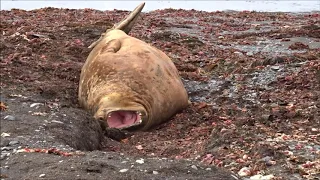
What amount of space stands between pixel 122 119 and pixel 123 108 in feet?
0.80

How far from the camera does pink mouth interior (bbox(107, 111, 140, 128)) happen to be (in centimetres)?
658

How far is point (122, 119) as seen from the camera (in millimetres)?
6699

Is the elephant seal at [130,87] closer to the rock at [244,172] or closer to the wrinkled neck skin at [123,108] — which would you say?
the wrinkled neck skin at [123,108]

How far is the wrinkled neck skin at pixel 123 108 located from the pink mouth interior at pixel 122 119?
43 mm

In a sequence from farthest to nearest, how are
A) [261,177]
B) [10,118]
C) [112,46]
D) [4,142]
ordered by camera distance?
[112,46] → [10,118] → [4,142] → [261,177]

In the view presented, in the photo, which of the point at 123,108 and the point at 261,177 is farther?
the point at 123,108

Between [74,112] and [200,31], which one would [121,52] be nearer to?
[74,112]

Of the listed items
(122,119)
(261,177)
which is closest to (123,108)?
(122,119)

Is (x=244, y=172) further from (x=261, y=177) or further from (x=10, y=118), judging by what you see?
(x=10, y=118)

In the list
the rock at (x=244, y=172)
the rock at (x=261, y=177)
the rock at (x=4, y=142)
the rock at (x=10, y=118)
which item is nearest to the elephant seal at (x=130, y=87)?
the rock at (x=10, y=118)

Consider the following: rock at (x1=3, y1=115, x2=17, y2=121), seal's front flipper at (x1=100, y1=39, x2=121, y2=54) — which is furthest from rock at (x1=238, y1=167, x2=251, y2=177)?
seal's front flipper at (x1=100, y1=39, x2=121, y2=54)

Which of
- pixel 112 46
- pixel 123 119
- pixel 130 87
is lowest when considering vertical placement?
pixel 123 119

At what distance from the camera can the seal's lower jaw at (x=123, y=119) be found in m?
6.55

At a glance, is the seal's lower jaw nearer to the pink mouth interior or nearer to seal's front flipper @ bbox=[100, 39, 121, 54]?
the pink mouth interior
